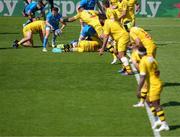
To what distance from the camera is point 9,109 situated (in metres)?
15.0

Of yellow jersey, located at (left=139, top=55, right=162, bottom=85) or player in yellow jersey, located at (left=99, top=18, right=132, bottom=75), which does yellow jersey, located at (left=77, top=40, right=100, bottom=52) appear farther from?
yellow jersey, located at (left=139, top=55, right=162, bottom=85)

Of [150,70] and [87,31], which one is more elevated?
[150,70]

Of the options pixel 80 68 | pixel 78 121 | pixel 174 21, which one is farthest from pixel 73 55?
pixel 174 21

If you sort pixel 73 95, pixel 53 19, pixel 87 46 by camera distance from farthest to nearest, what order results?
pixel 53 19 → pixel 87 46 → pixel 73 95

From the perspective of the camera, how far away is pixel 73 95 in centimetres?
1661

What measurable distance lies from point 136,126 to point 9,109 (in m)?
3.23

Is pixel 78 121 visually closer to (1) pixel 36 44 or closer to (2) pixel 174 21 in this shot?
(1) pixel 36 44

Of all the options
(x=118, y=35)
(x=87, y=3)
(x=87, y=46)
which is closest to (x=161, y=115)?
(x=118, y=35)

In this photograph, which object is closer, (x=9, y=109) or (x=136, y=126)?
(x=136, y=126)

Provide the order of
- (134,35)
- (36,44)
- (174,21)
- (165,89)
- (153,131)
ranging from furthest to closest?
(174,21)
(36,44)
(165,89)
(134,35)
(153,131)

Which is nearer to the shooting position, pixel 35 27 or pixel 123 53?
pixel 123 53

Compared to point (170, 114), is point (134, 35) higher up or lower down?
higher up

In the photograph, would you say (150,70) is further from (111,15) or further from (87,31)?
(87,31)

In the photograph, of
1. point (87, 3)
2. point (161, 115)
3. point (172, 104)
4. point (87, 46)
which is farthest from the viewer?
point (87, 3)
